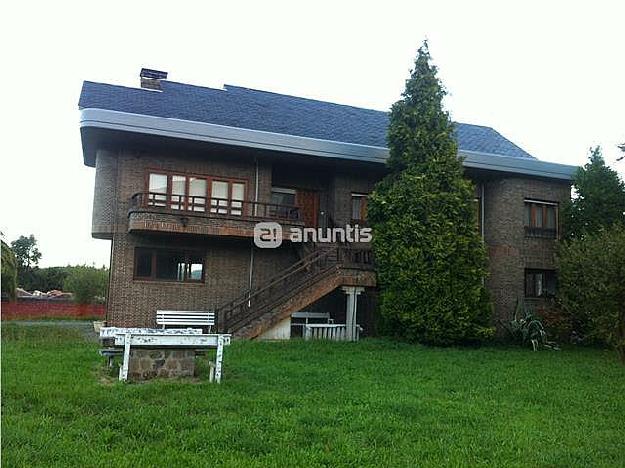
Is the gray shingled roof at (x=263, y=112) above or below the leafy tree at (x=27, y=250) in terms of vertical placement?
above

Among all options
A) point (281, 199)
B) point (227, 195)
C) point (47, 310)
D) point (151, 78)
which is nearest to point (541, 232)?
point (281, 199)

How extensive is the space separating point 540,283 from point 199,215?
12656 millimetres

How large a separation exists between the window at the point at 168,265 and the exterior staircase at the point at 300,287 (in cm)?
157

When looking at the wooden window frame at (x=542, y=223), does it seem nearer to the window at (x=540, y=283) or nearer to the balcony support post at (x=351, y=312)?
the window at (x=540, y=283)

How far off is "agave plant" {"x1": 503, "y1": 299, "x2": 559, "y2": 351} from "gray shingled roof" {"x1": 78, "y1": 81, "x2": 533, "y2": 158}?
7.19 meters

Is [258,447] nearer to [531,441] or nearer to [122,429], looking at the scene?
[122,429]

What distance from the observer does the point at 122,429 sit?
5.67m

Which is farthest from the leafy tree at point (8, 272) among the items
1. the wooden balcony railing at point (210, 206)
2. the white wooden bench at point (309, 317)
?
the white wooden bench at point (309, 317)

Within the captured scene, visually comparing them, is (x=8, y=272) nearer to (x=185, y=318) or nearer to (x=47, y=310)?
(x=47, y=310)

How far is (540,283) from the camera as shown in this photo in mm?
20469

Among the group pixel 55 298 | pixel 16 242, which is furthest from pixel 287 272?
pixel 16 242

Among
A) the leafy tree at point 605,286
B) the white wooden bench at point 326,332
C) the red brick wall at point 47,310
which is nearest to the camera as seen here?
the leafy tree at point 605,286

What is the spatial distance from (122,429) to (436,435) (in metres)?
3.29

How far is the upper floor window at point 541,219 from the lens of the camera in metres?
20.2
